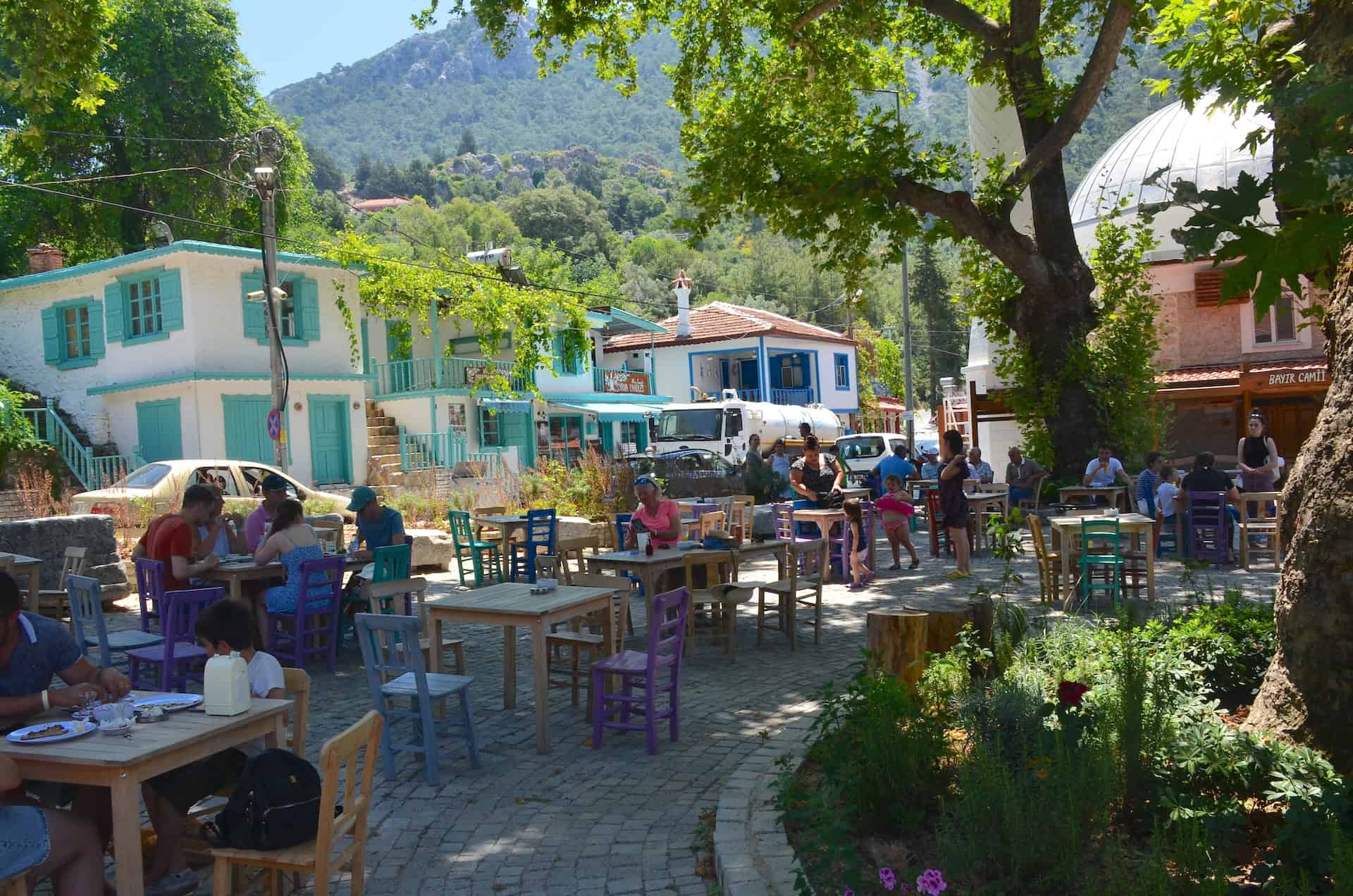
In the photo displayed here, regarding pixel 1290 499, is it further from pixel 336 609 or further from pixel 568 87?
pixel 568 87

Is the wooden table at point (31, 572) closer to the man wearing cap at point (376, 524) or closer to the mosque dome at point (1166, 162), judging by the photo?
the man wearing cap at point (376, 524)

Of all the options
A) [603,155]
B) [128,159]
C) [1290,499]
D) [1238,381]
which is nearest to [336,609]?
[1290,499]

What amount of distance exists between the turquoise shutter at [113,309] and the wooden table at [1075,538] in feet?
67.0

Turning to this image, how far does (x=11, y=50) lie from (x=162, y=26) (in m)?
24.8

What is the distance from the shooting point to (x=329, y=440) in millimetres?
25016

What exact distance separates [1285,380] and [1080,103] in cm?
1279

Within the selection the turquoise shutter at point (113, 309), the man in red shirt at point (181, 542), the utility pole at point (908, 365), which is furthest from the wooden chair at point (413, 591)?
the utility pole at point (908, 365)

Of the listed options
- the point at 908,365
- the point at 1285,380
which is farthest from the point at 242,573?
the point at 908,365

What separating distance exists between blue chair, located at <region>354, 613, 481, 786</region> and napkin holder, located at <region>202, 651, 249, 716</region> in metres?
1.33

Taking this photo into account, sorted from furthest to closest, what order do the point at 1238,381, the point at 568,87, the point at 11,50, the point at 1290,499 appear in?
the point at 568,87 → the point at 1238,381 → the point at 11,50 → the point at 1290,499

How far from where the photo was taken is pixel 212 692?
4195mm

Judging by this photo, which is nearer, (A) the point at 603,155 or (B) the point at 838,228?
(B) the point at 838,228

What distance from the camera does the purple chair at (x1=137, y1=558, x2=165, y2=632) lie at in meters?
8.23

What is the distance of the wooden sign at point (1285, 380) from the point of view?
74.6ft
